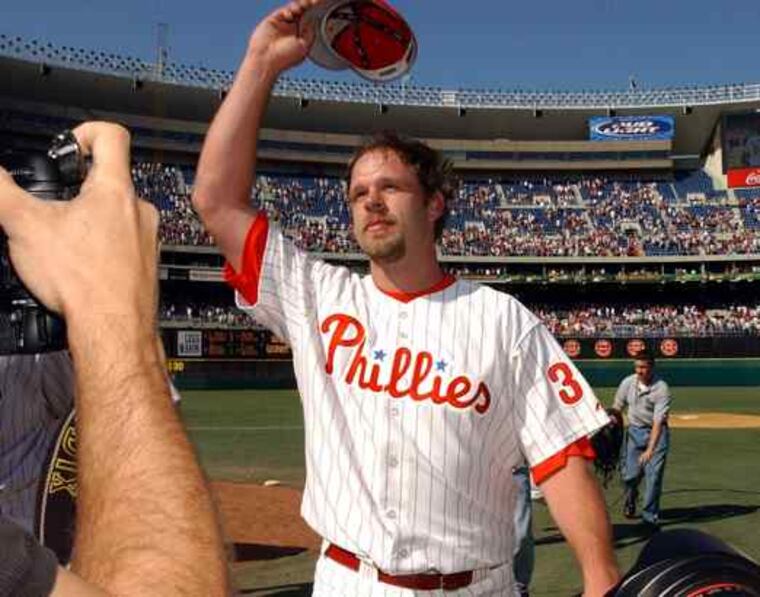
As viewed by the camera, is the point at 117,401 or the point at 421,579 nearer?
the point at 117,401

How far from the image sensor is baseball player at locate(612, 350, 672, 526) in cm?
926

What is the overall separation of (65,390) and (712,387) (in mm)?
29634

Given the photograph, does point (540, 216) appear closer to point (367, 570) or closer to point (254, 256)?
point (254, 256)

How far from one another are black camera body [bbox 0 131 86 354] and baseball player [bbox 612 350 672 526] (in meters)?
8.42

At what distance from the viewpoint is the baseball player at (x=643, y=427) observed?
9.26m

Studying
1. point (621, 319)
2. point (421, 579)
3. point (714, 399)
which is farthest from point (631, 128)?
point (421, 579)

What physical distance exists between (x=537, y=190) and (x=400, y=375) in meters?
51.8

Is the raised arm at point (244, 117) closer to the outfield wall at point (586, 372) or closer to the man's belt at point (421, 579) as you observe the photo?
the man's belt at point (421, 579)

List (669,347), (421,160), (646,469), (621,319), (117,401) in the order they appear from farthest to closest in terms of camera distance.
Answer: (621,319)
(669,347)
(646,469)
(421,160)
(117,401)

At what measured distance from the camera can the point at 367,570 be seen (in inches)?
106

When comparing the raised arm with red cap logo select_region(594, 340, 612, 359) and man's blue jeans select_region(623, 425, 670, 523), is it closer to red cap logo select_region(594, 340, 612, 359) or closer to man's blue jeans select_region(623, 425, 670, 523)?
man's blue jeans select_region(623, 425, 670, 523)

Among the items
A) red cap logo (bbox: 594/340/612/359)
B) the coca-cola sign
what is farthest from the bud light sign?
red cap logo (bbox: 594/340/612/359)

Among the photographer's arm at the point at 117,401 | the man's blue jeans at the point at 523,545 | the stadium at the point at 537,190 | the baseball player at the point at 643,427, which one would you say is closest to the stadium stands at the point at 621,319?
the stadium at the point at 537,190

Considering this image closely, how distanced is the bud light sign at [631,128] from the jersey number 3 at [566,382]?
53.1 metres
